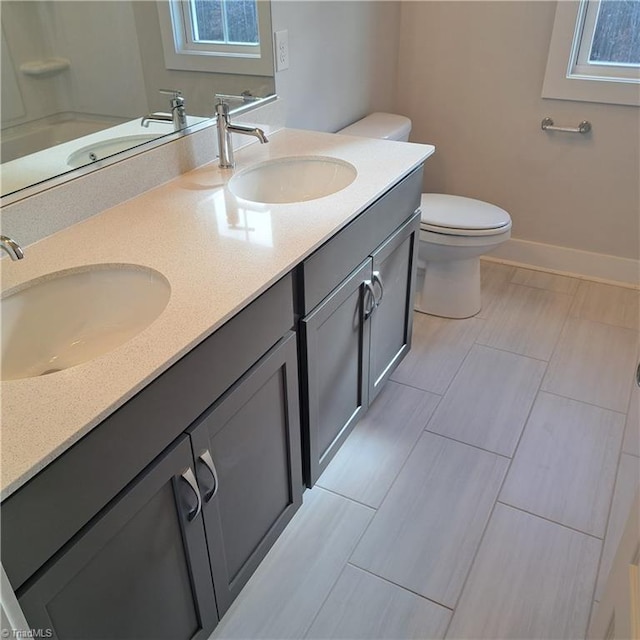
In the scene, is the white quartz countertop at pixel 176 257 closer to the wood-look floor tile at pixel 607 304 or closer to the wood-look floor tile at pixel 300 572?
the wood-look floor tile at pixel 300 572

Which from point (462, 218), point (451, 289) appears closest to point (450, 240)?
point (462, 218)

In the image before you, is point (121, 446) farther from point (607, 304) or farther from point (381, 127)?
point (607, 304)

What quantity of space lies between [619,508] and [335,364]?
94 centimetres

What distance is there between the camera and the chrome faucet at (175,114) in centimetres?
166

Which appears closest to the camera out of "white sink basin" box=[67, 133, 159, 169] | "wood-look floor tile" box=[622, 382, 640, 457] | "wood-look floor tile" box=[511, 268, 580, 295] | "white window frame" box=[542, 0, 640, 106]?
"white sink basin" box=[67, 133, 159, 169]

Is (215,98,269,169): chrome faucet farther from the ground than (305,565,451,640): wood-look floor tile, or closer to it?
farther from the ground

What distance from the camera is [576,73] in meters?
2.68

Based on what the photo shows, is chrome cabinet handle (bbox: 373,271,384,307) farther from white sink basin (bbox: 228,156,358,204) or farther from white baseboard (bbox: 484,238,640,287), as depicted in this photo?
white baseboard (bbox: 484,238,640,287)

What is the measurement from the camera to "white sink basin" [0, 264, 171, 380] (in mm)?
1182

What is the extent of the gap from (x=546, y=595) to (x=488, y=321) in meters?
1.35

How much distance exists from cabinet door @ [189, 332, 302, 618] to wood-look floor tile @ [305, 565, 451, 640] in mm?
227

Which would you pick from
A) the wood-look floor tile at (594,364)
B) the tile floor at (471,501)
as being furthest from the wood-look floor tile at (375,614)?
the wood-look floor tile at (594,364)

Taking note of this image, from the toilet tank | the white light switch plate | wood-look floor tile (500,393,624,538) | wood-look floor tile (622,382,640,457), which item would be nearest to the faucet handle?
the white light switch plate

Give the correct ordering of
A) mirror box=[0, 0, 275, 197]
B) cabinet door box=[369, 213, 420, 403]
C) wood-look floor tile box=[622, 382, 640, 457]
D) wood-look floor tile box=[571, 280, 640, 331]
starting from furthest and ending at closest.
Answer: wood-look floor tile box=[571, 280, 640, 331] → wood-look floor tile box=[622, 382, 640, 457] → cabinet door box=[369, 213, 420, 403] → mirror box=[0, 0, 275, 197]
